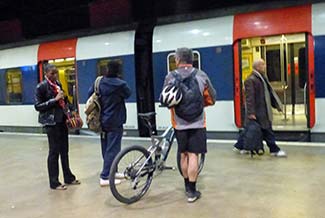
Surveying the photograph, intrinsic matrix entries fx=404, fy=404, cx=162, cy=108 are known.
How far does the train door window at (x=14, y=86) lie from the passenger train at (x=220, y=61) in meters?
0.02

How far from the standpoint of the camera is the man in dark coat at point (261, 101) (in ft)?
19.7

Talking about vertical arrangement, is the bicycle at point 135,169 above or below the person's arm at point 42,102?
below

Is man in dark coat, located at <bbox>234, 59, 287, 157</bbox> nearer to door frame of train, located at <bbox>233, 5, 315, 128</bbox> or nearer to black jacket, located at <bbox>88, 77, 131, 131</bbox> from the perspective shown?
door frame of train, located at <bbox>233, 5, 315, 128</bbox>

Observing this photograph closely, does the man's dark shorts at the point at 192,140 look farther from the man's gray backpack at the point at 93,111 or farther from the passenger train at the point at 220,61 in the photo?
the passenger train at the point at 220,61

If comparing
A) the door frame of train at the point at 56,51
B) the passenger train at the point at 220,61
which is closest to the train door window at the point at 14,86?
the passenger train at the point at 220,61

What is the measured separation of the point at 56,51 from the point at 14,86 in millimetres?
1962

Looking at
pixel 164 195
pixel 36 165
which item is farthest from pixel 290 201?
pixel 36 165

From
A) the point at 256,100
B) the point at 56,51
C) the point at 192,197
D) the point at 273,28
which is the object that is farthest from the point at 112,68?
the point at 56,51

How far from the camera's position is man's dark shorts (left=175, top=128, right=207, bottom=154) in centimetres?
416

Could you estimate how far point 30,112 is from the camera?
10789mm

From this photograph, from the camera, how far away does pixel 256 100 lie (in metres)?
6.06

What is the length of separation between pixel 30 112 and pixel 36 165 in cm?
452

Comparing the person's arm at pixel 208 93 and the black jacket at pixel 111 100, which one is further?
the black jacket at pixel 111 100

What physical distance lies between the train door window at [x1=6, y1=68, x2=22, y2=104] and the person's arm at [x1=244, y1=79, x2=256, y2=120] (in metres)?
7.16
